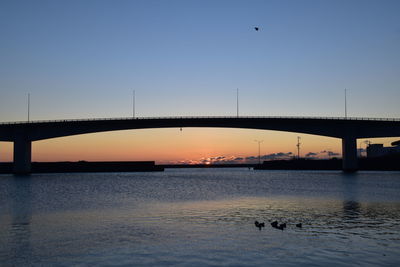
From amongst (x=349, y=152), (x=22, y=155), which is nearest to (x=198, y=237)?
(x=22, y=155)

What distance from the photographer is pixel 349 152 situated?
10144cm

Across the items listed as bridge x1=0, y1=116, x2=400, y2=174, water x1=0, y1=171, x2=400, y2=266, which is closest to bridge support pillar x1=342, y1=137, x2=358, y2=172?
bridge x1=0, y1=116, x2=400, y2=174

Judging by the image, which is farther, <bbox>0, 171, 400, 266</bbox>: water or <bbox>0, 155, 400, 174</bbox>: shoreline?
<bbox>0, 155, 400, 174</bbox>: shoreline

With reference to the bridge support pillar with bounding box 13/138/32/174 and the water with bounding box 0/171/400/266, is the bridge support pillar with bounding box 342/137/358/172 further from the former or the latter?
the bridge support pillar with bounding box 13/138/32/174

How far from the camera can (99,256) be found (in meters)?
15.4

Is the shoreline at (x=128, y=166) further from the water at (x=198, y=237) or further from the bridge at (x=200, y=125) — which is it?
the water at (x=198, y=237)

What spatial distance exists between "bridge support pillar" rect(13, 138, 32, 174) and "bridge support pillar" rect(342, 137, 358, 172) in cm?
7499

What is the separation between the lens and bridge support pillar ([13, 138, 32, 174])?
9631 cm

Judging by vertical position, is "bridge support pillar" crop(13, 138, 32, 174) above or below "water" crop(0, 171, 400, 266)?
above

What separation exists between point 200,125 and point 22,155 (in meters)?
42.0

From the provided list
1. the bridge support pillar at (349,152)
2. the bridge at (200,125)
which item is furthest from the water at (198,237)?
the bridge support pillar at (349,152)

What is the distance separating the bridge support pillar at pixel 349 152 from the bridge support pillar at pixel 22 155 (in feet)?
246

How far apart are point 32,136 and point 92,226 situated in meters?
82.0

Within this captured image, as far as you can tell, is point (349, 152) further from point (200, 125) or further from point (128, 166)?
point (128, 166)
